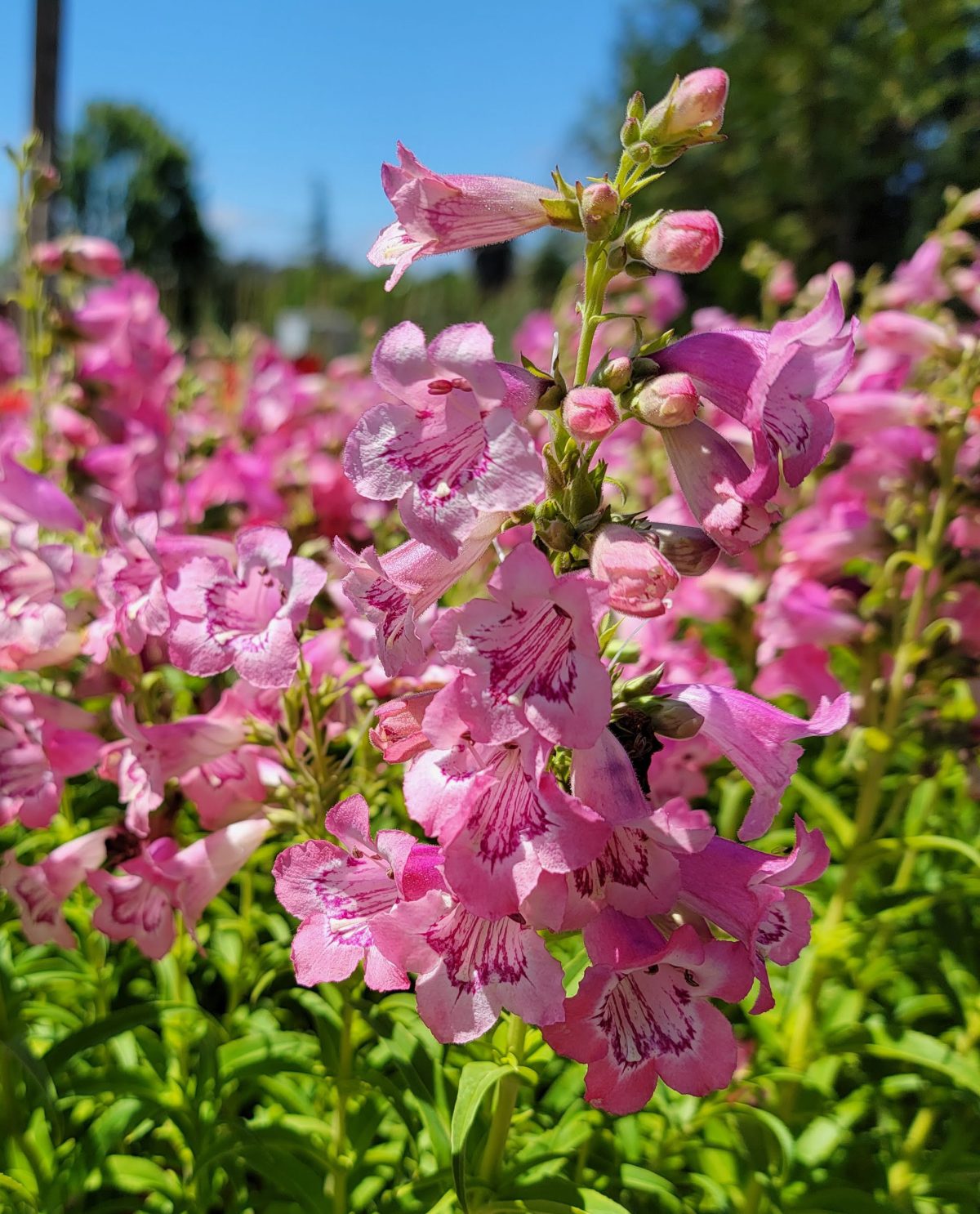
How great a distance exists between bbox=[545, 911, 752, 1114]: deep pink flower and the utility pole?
4.02 meters

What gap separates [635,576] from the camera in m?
1.06

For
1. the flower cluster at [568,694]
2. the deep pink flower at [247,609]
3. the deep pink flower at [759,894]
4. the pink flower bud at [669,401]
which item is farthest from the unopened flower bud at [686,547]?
the deep pink flower at [247,609]

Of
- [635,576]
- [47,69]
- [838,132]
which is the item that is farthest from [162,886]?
[838,132]

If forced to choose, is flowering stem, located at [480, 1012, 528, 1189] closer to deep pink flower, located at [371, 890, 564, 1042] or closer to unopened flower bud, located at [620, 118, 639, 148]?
deep pink flower, located at [371, 890, 564, 1042]

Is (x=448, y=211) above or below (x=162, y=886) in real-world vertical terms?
above

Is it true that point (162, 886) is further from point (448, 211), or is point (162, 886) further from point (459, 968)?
point (448, 211)

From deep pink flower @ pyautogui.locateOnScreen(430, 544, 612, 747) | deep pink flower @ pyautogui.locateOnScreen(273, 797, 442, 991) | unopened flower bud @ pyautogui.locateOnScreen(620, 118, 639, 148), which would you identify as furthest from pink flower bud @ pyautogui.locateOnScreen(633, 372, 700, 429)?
deep pink flower @ pyautogui.locateOnScreen(273, 797, 442, 991)

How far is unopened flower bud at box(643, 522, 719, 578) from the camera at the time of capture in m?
1.19

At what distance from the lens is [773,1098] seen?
2.22m

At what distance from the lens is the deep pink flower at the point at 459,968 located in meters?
1.14

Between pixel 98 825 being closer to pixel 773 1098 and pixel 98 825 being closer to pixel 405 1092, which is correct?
pixel 405 1092

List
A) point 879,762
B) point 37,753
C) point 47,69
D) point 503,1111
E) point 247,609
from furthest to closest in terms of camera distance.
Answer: point 47,69 → point 879,762 → point 37,753 → point 247,609 → point 503,1111

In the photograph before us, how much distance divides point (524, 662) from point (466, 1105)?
679 mm

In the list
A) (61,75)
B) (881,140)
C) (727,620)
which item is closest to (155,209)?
(881,140)
